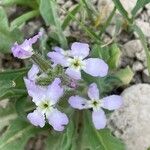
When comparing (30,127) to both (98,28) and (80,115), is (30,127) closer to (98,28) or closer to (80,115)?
(80,115)

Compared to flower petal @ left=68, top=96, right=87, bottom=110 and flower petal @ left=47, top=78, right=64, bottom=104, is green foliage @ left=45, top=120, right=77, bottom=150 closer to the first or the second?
flower petal @ left=68, top=96, right=87, bottom=110

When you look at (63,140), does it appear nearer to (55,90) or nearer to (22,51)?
(55,90)

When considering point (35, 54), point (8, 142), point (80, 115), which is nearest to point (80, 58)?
point (35, 54)

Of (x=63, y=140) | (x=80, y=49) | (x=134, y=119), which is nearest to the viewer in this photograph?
(x=80, y=49)

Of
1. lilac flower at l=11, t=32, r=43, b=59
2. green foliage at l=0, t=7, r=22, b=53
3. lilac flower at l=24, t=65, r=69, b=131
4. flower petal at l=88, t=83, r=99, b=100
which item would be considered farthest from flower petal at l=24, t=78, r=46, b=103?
green foliage at l=0, t=7, r=22, b=53

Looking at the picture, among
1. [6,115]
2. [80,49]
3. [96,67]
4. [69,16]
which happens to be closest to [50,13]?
[69,16]
